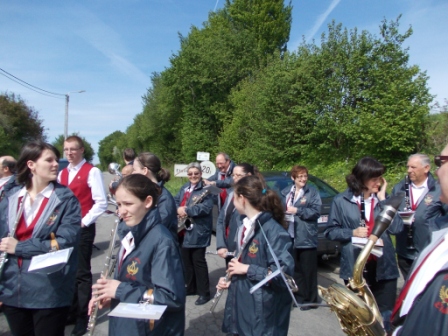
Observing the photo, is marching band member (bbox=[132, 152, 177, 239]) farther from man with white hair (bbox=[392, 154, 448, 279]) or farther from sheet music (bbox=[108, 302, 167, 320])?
man with white hair (bbox=[392, 154, 448, 279])

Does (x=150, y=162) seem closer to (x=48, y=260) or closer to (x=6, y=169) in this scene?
(x=48, y=260)

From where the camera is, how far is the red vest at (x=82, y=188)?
434cm

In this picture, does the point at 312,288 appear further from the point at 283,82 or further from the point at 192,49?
the point at 192,49

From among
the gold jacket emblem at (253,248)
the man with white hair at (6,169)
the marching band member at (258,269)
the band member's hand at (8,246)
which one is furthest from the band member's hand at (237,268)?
the man with white hair at (6,169)

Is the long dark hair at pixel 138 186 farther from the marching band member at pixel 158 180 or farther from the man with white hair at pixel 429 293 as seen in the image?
the man with white hair at pixel 429 293

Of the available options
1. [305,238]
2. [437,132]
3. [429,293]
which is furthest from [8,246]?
[437,132]

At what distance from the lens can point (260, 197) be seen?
10.0 feet

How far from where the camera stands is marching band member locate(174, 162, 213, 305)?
17.3 ft

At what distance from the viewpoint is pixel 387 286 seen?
137 inches

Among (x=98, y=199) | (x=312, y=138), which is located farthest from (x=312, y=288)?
(x=312, y=138)

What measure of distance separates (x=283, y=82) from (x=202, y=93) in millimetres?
15126

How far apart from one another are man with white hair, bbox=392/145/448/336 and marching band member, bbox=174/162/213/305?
3.80m

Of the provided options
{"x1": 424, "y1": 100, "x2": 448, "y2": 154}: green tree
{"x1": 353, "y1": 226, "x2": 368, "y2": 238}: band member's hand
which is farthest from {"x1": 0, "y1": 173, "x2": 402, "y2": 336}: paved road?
{"x1": 424, "y1": 100, "x2": 448, "y2": 154}: green tree

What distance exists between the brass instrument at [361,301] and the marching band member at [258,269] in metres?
0.81
